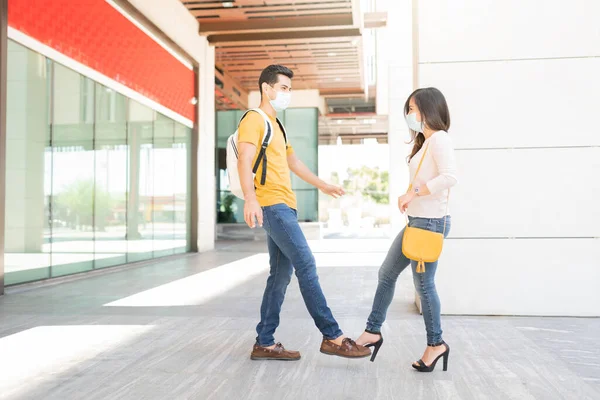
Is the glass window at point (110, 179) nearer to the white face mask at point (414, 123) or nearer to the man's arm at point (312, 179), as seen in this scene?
the man's arm at point (312, 179)

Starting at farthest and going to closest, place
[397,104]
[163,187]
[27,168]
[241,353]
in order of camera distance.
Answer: [397,104]
[163,187]
[27,168]
[241,353]

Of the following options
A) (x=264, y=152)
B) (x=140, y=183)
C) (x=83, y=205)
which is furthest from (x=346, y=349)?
(x=140, y=183)

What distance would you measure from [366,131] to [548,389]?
25.4 metres

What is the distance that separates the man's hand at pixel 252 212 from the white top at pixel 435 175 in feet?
2.76

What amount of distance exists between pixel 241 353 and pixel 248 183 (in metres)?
1.15

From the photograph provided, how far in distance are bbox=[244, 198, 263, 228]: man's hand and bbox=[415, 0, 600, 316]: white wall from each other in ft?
7.68

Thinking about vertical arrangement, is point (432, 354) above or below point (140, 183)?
below

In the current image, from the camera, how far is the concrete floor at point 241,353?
287 cm

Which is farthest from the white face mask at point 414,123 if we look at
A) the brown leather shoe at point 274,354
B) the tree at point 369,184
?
the tree at point 369,184

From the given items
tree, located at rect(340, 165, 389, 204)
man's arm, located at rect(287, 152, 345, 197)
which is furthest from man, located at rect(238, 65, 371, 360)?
tree, located at rect(340, 165, 389, 204)

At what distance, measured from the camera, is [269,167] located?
3.30 meters

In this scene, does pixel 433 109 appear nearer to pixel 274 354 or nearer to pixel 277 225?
pixel 277 225

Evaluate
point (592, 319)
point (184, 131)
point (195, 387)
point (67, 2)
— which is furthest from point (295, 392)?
point (184, 131)

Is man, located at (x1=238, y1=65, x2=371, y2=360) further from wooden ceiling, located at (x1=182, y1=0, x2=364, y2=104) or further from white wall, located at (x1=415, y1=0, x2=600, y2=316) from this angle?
wooden ceiling, located at (x1=182, y1=0, x2=364, y2=104)
